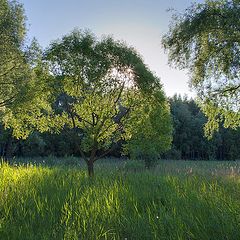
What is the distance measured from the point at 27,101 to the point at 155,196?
16701 millimetres

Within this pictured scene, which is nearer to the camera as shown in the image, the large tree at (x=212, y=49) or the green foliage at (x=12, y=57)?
the large tree at (x=212, y=49)

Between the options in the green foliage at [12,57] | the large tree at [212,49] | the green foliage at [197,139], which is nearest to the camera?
the large tree at [212,49]

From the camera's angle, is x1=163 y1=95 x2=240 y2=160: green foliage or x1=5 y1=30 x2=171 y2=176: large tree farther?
x1=163 y1=95 x2=240 y2=160: green foliage

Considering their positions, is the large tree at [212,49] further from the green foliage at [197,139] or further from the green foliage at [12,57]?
the green foliage at [197,139]

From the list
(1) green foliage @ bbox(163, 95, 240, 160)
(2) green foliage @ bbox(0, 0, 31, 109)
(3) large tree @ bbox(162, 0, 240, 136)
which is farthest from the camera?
(1) green foliage @ bbox(163, 95, 240, 160)

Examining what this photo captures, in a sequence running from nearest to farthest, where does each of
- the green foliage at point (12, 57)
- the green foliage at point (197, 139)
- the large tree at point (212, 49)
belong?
the large tree at point (212, 49)
the green foliage at point (12, 57)
the green foliage at point (197, 139)

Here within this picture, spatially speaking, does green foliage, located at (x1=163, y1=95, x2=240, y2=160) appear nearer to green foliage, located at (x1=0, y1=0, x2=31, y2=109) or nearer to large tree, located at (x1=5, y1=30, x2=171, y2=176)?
green foliage, located at (x1=0, y1=0, x2=31, y2=109)

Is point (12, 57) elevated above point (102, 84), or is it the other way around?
point (12, 57)

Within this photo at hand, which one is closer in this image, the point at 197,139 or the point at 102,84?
the point at 102,84

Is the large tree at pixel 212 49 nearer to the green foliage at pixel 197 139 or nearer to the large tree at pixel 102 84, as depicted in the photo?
the large tree at pixel 102 84

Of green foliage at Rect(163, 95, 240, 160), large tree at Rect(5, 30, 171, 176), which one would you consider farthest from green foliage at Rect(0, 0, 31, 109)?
green foliage at Rect(163, 95, 240, 160)

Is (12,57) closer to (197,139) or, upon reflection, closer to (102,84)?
(102,84)

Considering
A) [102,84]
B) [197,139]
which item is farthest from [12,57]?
[197,139]

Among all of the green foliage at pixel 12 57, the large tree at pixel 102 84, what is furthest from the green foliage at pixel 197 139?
the large tree at pixel 102 84
